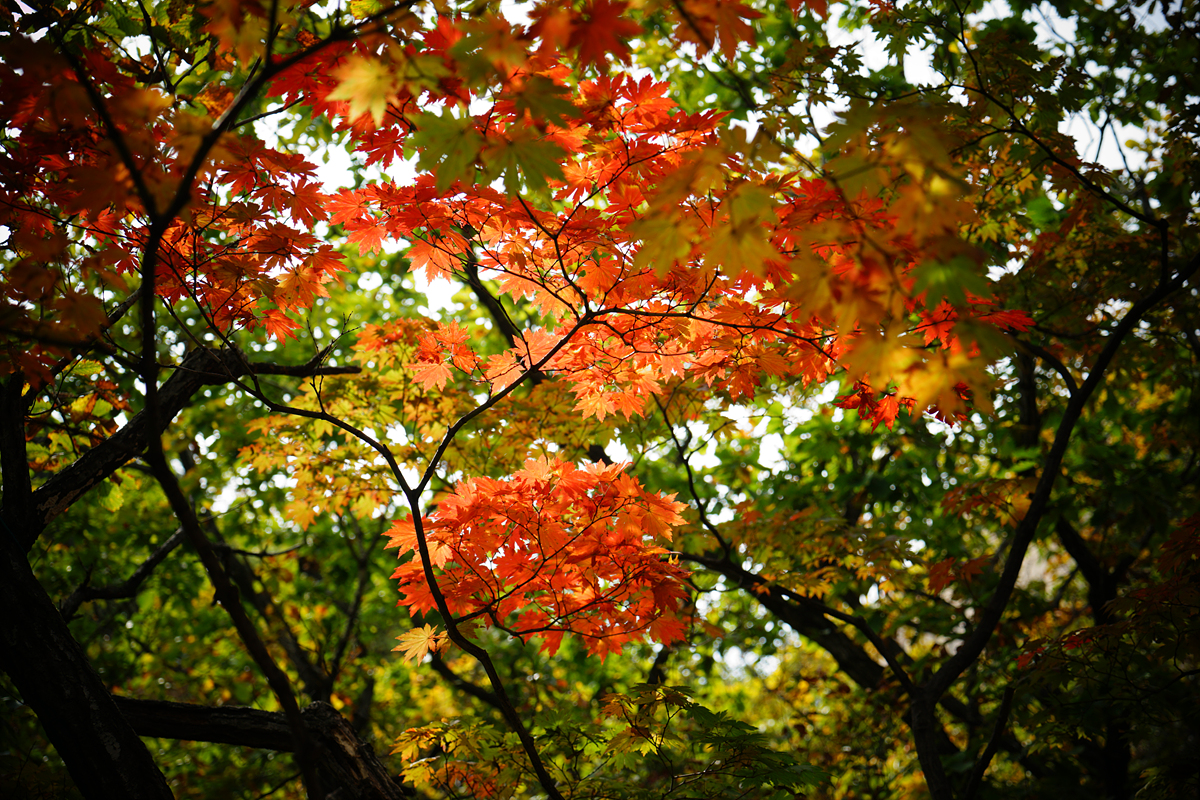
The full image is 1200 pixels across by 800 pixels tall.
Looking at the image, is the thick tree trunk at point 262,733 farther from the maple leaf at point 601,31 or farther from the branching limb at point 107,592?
the maple leaf at point 601,31

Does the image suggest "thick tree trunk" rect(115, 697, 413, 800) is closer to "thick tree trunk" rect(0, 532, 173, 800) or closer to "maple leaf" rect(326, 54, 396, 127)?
"thick tree trunk" rect(0, 532, 173, 800)

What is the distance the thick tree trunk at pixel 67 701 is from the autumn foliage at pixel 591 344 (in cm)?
1

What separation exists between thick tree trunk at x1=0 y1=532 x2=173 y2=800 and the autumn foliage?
0.01 m

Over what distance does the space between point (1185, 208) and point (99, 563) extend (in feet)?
28.9

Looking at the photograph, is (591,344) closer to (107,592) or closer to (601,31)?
(601,31)

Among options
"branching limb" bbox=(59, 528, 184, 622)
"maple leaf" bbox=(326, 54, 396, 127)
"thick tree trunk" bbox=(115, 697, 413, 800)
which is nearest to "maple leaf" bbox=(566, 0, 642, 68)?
"maple leaf" bbox=(326, 54, 396, 127)

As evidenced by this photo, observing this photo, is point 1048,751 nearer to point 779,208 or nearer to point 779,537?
point 779,537

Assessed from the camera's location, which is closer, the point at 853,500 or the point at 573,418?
the point at 573,418

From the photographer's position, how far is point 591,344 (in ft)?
8.16

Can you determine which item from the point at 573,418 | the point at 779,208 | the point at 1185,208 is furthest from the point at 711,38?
the point at 1185,208

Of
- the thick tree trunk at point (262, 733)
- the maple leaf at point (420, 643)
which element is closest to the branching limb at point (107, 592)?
the thick tree trunk at point (262, 733)

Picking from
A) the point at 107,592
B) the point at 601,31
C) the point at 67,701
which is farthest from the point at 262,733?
the point at 601,31

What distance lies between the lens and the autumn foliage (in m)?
1.50

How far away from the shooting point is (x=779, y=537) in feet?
12.6
